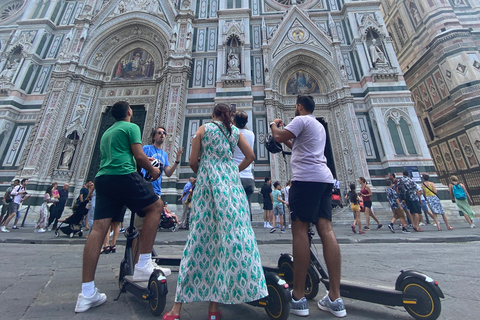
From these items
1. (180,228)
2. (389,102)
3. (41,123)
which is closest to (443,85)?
(389,102)

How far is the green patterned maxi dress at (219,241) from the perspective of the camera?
1.58m

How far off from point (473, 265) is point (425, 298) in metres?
2.52

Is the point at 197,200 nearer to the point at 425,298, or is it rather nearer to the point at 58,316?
the point at 58,316

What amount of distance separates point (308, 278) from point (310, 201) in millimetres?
784

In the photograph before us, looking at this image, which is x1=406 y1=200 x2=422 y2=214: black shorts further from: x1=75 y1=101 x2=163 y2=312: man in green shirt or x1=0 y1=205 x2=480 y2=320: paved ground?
x1=75 y1=101 x2=163 y2=312: man in green shirt

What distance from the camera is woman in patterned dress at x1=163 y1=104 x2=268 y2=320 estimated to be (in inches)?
62.1

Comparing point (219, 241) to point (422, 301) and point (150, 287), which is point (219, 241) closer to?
point (150, 287)

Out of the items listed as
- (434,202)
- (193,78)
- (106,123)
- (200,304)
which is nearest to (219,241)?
(200,304)

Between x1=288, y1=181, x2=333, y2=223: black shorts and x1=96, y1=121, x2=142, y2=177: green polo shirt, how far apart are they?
156 cm

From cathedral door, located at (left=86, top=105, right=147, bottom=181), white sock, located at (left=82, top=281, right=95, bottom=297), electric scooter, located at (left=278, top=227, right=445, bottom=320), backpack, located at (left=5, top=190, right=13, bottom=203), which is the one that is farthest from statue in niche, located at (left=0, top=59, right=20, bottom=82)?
electric scooter, located at (left=278, top=227, right=445, bottom=320)

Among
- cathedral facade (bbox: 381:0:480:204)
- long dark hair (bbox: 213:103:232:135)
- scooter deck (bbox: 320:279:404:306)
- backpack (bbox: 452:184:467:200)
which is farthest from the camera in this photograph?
cathedral facade (bbox: 381:0:480:204)

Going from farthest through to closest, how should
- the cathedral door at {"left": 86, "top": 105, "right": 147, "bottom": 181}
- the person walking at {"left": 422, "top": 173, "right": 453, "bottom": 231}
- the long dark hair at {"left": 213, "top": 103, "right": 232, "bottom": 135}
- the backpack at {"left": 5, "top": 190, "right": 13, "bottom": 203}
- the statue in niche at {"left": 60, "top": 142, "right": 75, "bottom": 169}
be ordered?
the cathedral door at {"left": 86, "top": 105, "right": 147, "bottom": 181} → the statue in niche at {"left": 60, "top": 142, "right": 75, "bottom": 169} → the backpack at {"left": 5, "top": 190, "right": 13, "bottom": 203} → the person walking at {"left": 422, "top": 173, "right": 453, "bottom": 231} → the long dark hair at {"left": 213, "top": 103, "right": 232, "bottom": 135}

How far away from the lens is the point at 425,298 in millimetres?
1619

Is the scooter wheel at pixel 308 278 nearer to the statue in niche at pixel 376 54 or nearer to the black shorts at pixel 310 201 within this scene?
the black shorts at pixel 310 201
